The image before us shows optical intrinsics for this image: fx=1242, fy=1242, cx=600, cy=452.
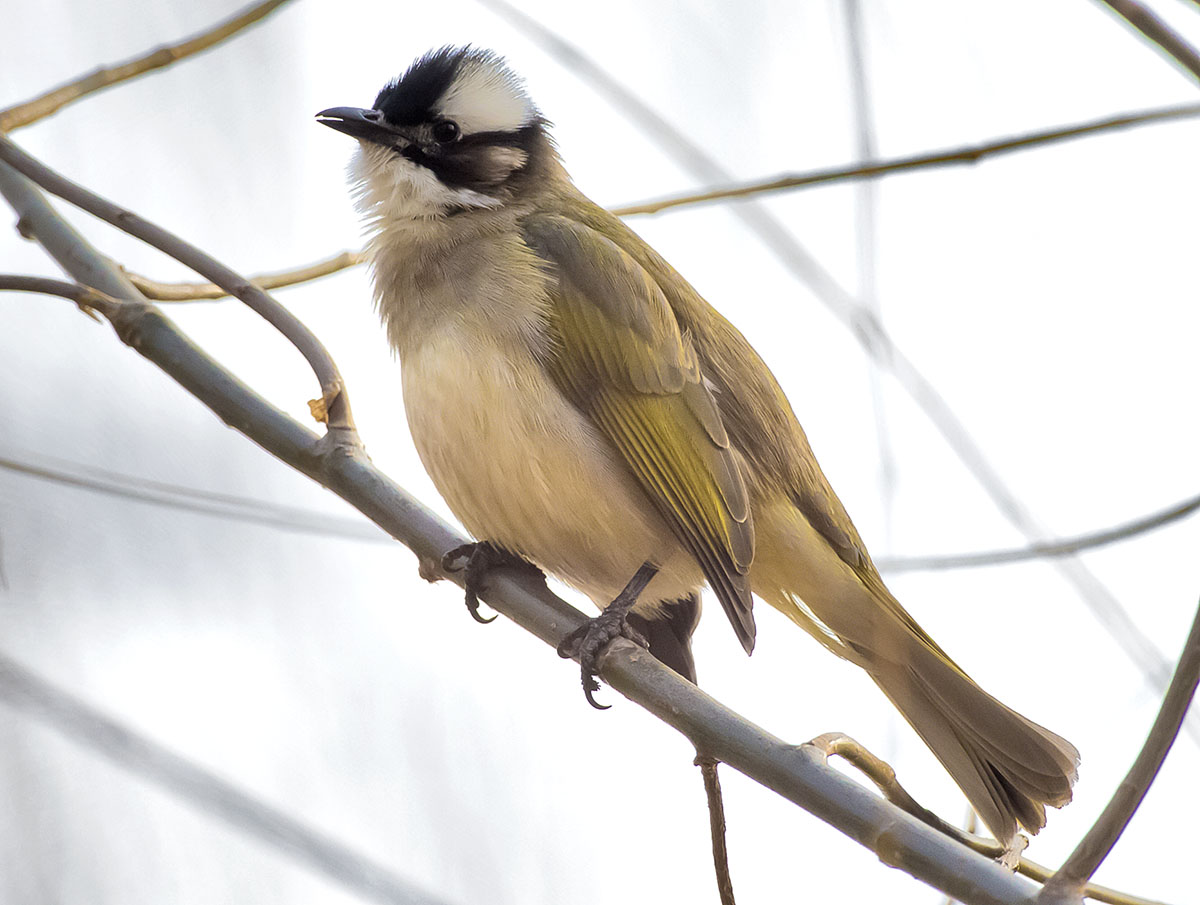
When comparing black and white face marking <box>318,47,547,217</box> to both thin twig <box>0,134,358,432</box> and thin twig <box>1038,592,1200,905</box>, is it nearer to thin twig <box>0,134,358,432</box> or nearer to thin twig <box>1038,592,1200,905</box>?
thin twig <box>0,134,358,432</box>

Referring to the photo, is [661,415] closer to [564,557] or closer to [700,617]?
[564,557]

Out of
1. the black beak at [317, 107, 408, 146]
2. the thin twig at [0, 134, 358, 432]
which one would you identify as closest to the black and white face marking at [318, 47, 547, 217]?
the black beak at [317, 107, 408, 146]

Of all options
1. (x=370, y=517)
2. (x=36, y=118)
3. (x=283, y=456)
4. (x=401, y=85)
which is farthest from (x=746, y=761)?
(x=401, y=85)

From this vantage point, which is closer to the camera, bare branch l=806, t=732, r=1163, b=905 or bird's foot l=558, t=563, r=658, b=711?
bare branch l=806, t=732, r=1163, b=905

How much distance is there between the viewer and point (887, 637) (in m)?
3.17

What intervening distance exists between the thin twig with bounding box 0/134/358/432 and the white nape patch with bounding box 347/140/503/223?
3.04 feet

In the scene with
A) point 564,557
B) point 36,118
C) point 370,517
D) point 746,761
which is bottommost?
point 746,761

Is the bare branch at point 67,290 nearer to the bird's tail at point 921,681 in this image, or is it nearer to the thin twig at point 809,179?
the thin twig at point 809,179

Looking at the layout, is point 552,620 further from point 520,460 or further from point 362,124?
point 362,124

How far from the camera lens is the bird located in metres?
3.00

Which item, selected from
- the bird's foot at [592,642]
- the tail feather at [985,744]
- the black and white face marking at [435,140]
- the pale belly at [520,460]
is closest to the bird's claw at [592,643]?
the bird's foot at [592,642]

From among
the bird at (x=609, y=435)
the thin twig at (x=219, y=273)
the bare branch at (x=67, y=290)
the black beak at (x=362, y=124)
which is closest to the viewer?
A: the bare branch at (x=67, y=290)

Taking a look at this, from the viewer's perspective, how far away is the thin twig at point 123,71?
7.05 feet

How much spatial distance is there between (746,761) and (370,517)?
897mm
